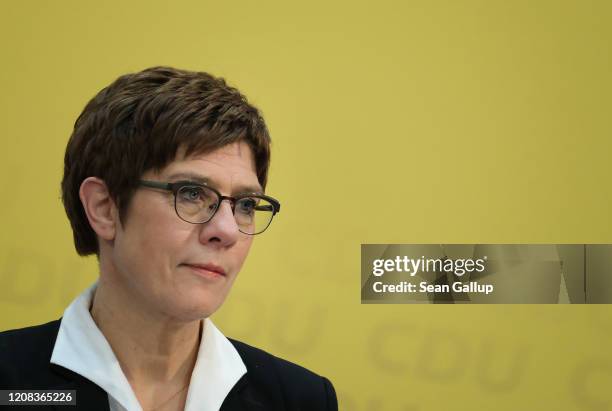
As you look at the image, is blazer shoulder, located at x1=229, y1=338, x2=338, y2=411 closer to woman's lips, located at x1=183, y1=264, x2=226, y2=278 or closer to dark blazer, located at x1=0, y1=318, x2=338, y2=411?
Result: dark blazer, located at x1=0, y1=318, x2=338, y2=411

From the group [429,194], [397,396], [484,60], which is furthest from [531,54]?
[397,396]

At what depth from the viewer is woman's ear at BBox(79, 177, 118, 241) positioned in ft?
4.59

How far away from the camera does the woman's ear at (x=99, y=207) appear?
140 centimetres

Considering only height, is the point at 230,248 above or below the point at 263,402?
above

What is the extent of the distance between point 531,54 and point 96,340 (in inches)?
67.9

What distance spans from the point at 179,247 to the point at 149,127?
211mm

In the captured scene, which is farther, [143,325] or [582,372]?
[582,372]

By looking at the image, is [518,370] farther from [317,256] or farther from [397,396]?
[317,256]

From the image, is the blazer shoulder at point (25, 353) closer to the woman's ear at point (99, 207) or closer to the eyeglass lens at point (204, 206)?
the woman's ear at point (99, 207)

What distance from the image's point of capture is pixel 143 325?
1.40m

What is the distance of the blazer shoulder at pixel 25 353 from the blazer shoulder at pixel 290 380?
1.19 ft

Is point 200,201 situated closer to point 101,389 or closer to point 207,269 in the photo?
point 207,269
